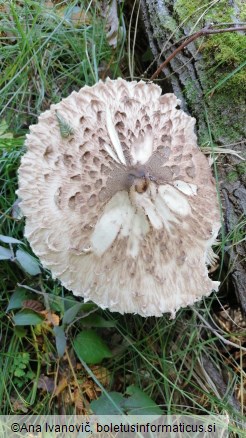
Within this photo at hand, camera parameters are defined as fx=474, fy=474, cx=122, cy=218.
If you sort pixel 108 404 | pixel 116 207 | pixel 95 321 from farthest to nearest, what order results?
1. pixel 95 321
2. pixel 108 404
3. pixel 116 207

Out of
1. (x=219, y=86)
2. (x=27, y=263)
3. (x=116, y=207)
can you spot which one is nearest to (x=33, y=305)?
(x=27, y=263)

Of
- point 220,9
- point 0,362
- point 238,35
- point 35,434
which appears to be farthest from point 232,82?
point 35,434

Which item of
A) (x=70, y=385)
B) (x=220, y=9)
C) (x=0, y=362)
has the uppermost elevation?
(x=220, y=9)

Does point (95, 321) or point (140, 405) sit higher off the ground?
point (95, 321)

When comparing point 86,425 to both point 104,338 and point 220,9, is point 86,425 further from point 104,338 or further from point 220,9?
point 220,9

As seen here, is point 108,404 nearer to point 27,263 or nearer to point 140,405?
point 140,405

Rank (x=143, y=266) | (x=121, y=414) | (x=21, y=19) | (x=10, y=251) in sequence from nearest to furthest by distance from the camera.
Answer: (x=143, y=266) < (x=121, y=414) < (x=10, y=251) < (x=21, y=19)
